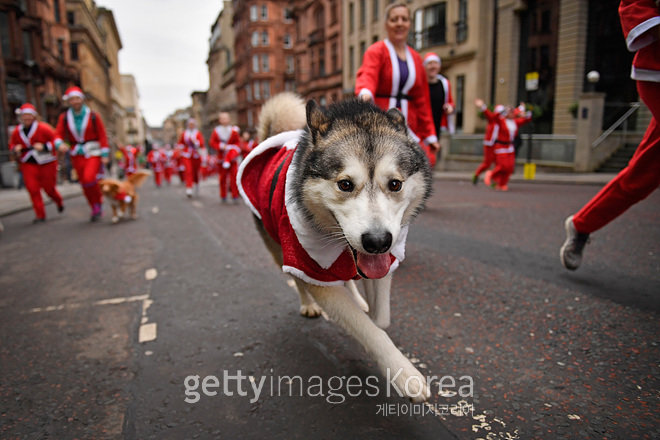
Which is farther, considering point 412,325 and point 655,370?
point 412,325

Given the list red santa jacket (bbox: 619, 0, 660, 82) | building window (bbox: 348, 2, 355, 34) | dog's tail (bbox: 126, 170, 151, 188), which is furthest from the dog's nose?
building window (bbox: 348, 2, 355, 34)

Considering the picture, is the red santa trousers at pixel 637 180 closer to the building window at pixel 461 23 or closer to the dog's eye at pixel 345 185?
the dog's eye at pixel 345 185

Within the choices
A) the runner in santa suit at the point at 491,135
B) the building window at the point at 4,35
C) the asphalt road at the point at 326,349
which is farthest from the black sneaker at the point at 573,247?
the building window at the point at 4,35

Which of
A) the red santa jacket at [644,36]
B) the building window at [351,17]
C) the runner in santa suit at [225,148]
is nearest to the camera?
the red santa jacket at [644,36]

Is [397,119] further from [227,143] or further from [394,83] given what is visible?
[227,143]

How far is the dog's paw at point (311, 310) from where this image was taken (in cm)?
328

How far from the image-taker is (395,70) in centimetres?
457

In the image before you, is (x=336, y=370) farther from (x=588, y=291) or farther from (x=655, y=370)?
(x=588, y=291)

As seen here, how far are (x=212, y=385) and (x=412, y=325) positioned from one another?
139cm

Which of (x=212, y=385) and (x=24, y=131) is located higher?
(x=24, y=131)

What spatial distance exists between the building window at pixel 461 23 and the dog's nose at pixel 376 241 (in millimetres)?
29886

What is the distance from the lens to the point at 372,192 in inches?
77.7

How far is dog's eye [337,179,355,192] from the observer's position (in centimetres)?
200

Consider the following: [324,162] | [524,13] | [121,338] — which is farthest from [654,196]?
[524,13]
